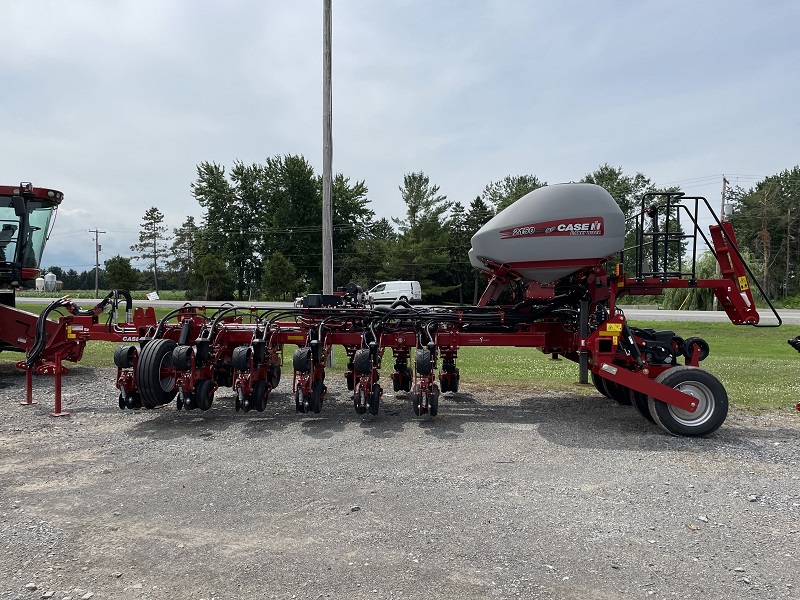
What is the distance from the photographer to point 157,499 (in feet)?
14.6

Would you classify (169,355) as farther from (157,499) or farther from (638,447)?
(638,447)

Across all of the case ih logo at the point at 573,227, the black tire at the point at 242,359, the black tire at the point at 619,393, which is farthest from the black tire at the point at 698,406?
the black tire at the point at 242,359

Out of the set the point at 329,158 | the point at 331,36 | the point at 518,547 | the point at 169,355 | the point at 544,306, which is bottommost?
the point at 518,547

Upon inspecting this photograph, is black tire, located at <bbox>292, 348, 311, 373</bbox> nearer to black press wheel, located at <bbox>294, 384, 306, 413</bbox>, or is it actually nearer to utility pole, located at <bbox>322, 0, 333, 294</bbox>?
black press wheel, located at <bbox>294, 384, 306, 413</bbox>

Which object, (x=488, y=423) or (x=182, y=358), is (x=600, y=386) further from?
(x=182, y=358)

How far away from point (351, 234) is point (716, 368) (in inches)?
1831

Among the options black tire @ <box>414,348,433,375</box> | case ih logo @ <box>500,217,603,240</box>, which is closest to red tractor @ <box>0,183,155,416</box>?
black tire @ <box>414,348,433,375</box>

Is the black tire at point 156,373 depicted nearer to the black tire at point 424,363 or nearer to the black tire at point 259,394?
the black tire at point 259,394

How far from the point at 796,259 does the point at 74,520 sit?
61.9 metres

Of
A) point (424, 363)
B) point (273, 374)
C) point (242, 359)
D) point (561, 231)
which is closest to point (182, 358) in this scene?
point (242, 359)

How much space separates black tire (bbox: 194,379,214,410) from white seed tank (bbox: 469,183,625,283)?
3.82 m

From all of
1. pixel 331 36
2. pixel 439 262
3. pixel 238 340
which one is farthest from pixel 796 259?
pixel 238 340

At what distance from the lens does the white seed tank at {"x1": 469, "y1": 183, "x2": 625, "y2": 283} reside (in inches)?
255

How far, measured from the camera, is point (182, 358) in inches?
264
